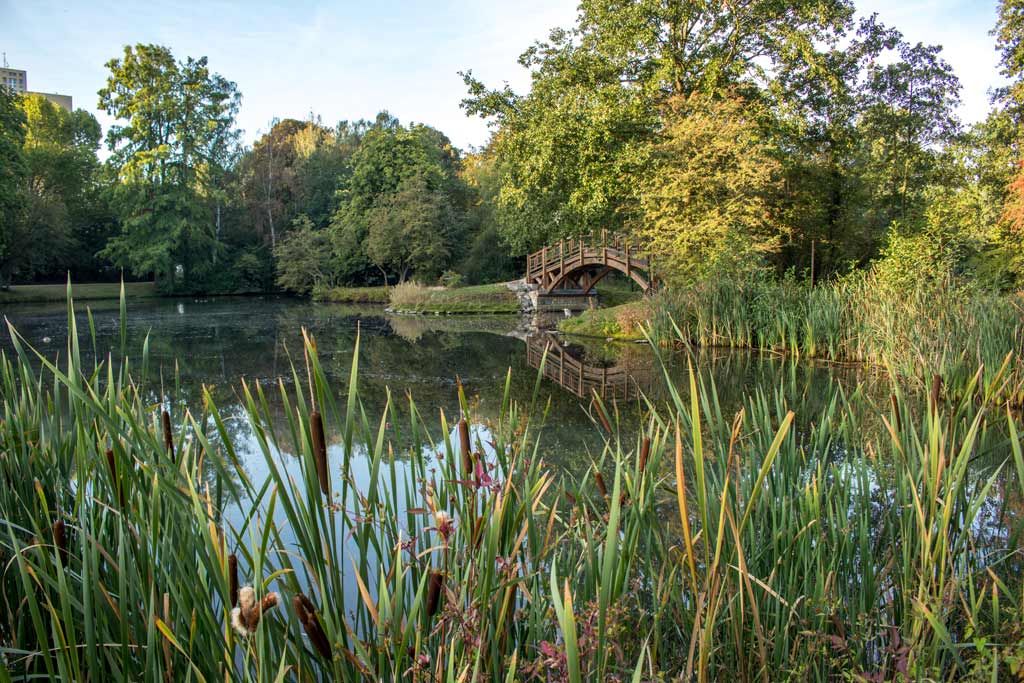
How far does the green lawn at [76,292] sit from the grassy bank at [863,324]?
18.4 m

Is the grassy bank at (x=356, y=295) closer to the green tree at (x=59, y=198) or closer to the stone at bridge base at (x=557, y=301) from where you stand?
the stone at bridge base at (x=557, y=301)

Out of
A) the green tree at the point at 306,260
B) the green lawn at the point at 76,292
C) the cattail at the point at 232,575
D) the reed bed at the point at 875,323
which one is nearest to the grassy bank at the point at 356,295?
the green tree at the point at 306,260

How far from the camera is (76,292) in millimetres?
27984

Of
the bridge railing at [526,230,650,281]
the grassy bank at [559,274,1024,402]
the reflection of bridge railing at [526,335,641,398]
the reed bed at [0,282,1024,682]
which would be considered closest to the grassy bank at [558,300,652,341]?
the grassy bank at [559,274,1024,402]

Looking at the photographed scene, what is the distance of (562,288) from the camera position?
74.9ft

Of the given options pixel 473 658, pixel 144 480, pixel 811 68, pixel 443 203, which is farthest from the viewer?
pixel 443 203

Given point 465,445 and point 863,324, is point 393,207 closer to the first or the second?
point 863,324

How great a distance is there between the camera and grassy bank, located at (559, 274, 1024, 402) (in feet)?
20.0

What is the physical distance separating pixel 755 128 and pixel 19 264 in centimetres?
2650

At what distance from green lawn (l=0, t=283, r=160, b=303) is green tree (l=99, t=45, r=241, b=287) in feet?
3.33

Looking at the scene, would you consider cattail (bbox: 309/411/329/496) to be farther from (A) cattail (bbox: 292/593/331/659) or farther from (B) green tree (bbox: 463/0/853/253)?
(B) green tree (bbox: 463/0/853/253)

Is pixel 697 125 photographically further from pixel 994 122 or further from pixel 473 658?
pixel 473 658

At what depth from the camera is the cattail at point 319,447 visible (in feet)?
2.71

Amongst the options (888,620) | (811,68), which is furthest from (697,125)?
(888,620)
